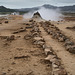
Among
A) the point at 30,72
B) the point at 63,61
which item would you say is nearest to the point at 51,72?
the point at 30,72

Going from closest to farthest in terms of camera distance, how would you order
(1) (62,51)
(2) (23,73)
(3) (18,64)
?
(2) (23,73), (3) (18,64), (1) (62,51)

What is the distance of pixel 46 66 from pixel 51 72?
52 centimetres

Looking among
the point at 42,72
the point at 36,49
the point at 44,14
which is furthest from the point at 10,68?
the point at 44,14

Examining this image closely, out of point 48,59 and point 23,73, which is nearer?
point 23,73

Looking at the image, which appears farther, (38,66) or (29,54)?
(29,54)

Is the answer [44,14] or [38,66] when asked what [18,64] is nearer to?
[38,66]

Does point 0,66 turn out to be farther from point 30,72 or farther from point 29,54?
point 29,54

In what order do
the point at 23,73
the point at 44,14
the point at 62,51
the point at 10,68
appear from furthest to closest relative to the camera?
the point at 44,14 < the point at 62,51 < the point at 10,68 < the point at 23,73

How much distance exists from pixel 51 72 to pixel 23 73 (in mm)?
869

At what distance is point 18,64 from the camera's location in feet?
18.5

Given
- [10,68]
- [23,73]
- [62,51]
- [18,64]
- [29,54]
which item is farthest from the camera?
[62,51]

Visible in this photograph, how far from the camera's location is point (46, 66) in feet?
17.9

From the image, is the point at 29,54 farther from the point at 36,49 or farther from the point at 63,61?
the point at 63,61

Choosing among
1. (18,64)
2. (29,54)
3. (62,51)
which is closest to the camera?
(18,64)
